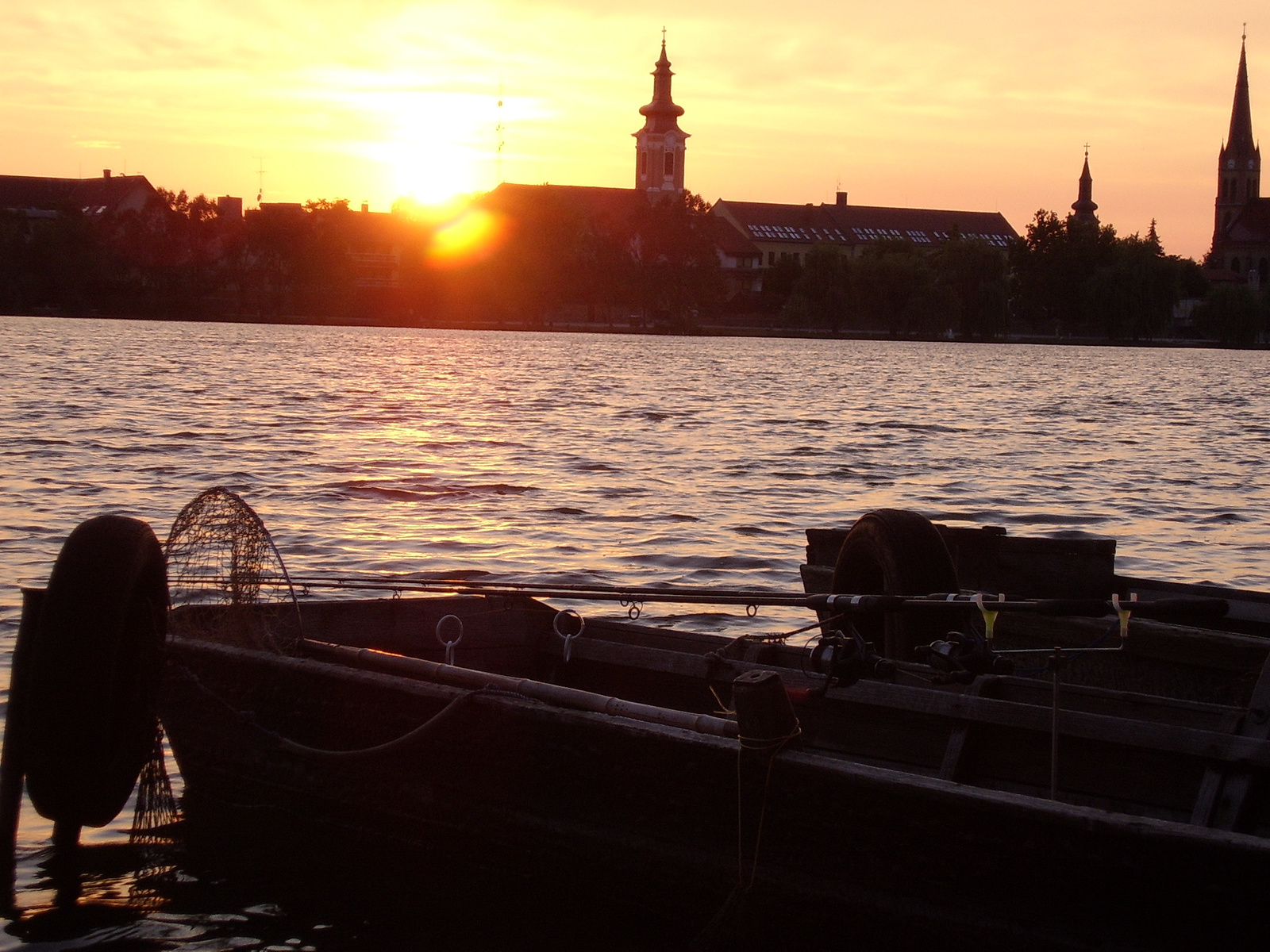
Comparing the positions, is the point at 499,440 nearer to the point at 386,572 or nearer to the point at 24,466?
the point at 24,466

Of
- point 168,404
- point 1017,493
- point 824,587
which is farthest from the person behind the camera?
point 168,404

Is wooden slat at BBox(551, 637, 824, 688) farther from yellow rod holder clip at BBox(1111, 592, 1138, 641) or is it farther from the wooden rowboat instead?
yellow rod holder clip at BBox(1111, 592, 1138, 641)

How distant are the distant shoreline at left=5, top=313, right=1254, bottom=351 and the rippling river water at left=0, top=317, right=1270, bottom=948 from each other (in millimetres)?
67307

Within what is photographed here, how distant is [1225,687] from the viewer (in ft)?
23.1

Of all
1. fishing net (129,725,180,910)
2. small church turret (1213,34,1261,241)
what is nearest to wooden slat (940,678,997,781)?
fishing net (129,725,180,910)

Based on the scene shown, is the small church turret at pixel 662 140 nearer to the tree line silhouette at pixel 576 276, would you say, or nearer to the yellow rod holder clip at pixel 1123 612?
the tree line silhouette at pixel 576 276

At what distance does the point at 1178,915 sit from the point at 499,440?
83.1ft

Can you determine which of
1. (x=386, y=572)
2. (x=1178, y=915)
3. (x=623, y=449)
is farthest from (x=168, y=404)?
(x=1178, y=915)

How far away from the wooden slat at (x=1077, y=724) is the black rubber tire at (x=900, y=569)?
887 millimetres

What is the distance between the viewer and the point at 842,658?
5.45 m

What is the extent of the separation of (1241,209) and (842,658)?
190881 millimetres

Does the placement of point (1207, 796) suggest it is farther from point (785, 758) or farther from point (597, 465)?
point (597, 465)

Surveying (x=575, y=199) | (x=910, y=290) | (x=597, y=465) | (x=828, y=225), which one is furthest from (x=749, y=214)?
(x=597, y=465)

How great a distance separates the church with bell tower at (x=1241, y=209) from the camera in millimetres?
168750
